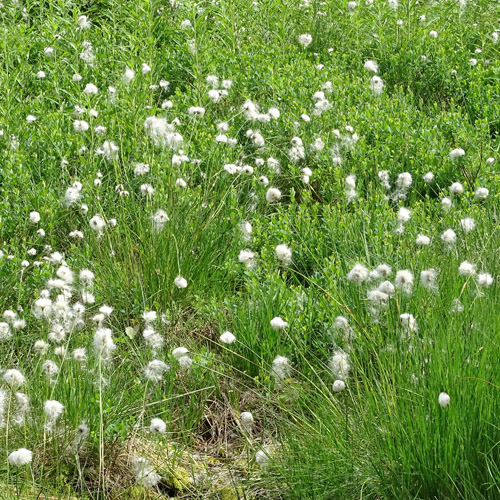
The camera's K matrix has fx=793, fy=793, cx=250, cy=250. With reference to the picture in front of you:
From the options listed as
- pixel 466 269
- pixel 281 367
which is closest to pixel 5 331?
pixel 281 367

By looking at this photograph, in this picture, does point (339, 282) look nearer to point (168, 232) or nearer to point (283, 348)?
point (283, 348)

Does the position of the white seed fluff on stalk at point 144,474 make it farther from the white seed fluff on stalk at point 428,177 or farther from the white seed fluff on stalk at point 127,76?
the white seed fluff on stalk at point 127,76

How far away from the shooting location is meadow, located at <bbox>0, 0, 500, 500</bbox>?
2.80 meters

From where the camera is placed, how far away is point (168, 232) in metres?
4.14

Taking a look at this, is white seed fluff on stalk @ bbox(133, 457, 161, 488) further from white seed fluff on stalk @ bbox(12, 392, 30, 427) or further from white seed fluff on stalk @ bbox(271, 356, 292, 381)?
white seed fluff on stalk @ bbox(271, 356, 292, 381)

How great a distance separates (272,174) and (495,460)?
2.65 meters

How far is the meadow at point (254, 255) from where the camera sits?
280 cm

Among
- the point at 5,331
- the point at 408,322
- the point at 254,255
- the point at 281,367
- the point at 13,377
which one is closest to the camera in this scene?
the point at 13,377

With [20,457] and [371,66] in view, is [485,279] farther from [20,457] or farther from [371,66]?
[371,66]

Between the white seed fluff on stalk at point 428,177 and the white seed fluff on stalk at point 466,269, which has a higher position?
the white seed fluff on stalk at point 466,269

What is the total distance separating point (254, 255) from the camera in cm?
428

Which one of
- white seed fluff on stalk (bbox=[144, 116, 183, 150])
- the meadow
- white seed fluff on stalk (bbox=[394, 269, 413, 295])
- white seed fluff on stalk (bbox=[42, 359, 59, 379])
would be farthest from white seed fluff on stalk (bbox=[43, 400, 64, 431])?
white seed fluff on stalk (bbox=[144, 116, 183, 150])

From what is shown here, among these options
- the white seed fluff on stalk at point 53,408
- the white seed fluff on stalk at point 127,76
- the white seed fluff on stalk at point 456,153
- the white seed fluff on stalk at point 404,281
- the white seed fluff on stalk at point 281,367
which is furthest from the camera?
the white seed fluff on stalk at point 127,76

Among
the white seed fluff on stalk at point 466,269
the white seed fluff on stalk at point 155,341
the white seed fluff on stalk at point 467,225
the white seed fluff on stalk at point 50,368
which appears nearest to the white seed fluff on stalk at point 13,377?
the white seed fluff on stalk at point 50,368
